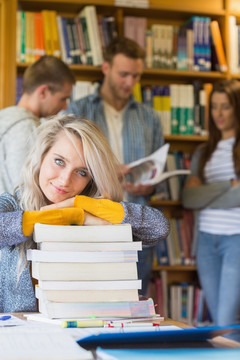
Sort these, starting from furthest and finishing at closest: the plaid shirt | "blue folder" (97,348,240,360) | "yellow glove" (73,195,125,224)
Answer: the plaid shirt < "yellow glove" (73,195,125,224) < "blue folder" (97,348,240,360)

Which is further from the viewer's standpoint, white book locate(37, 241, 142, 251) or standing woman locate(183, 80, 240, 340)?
standing woman locate(183, 80, 240, 340)

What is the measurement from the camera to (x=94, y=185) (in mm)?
1770

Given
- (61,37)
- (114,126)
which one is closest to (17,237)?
(114,126)

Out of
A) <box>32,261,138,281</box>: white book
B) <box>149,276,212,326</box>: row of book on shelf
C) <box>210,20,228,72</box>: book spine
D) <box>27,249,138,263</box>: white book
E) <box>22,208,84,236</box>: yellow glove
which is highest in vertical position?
<box>210,20,228,72</box>: book spine

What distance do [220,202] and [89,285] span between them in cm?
194

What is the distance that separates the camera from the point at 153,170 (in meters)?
2.77

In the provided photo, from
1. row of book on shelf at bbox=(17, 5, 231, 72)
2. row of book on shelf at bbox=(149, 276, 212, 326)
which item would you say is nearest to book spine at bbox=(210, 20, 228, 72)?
row of book on shelf at bbox=(17, 5, 231, 72)

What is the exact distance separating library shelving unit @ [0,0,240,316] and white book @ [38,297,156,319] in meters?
2.46

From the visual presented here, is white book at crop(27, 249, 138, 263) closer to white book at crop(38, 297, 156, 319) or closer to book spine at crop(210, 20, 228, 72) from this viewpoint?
white book at crop(38, 297, 156, 319)

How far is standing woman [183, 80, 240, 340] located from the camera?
9.71 feet

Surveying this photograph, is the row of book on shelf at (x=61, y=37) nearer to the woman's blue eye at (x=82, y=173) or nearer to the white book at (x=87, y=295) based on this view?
the woman's blue eye at (x=82, y=173)

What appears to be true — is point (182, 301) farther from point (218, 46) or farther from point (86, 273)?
point (86, 273)

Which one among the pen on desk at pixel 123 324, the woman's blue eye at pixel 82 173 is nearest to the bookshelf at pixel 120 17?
the woman's blue eye at pixel 82 173

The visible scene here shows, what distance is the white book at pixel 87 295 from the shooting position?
1.28m
